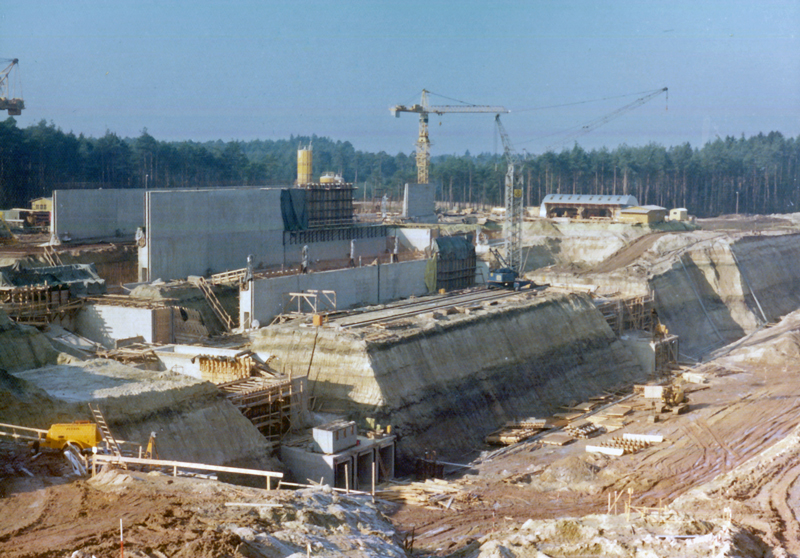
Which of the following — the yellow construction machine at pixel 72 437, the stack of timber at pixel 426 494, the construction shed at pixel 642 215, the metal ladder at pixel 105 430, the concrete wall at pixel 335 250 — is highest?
the construction shed at pixel 642 215

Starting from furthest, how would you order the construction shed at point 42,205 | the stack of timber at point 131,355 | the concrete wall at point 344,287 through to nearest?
1. the construction shed at point 42,205
2. the concrete wall at point 344,287
3. the stack of timber at point 131,355

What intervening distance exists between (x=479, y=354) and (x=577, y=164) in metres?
94.9

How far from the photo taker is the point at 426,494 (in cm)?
2753

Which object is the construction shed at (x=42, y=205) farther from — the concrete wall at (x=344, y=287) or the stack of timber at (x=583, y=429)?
the stack of timber at (x=583, y=429)

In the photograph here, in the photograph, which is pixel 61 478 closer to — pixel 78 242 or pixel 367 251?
pixel 78 242

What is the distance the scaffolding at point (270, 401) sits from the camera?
29656 millimetres

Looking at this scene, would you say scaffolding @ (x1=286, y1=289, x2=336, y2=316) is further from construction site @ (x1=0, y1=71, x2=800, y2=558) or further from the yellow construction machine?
the yellow construction machine

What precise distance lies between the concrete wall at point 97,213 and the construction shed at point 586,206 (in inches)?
1838

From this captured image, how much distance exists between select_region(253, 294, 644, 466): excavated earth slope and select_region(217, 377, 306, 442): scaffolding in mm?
3132

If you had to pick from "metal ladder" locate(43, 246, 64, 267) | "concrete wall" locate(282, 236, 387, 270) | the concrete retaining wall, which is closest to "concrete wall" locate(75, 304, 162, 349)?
the concrete retaining wall

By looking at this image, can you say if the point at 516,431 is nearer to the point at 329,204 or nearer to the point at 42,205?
the point at 329,204

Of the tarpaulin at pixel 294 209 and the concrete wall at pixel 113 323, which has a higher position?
the tarpaulin at pixel 294 209

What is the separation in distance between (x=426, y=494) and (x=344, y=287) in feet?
81.9

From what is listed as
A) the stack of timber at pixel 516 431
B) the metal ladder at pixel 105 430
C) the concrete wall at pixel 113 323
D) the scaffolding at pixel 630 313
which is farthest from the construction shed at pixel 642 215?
the metal ladder at pixel 105 430
